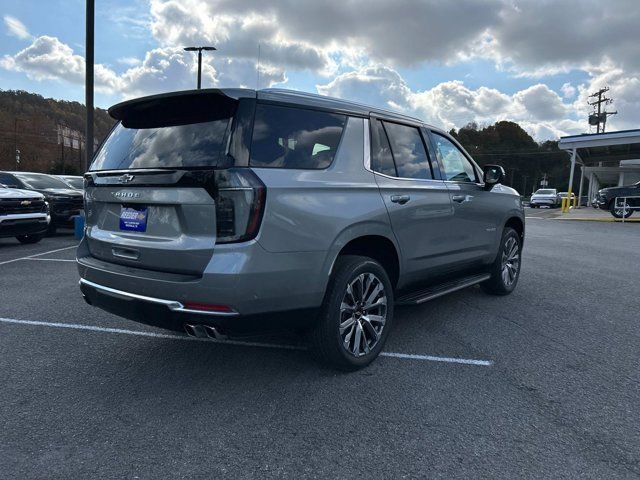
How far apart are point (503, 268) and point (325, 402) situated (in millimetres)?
3470

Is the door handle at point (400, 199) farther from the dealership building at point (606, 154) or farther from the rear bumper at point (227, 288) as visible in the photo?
the dealership building at point (606, 154)

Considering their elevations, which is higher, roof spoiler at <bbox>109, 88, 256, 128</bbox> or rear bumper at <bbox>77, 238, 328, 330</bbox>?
roof spoiler at <bbox>109, 88, 256, 128</bbox>

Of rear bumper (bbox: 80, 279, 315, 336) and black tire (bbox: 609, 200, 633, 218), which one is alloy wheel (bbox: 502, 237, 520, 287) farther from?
black tire (bbox: 609, 200, 633, 218)

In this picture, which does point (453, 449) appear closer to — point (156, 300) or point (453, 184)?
point (156, 300)

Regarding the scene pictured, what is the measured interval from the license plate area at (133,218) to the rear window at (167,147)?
28cm

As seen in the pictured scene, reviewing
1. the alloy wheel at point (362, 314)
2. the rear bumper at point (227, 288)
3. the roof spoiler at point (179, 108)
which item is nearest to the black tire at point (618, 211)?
the alloy wheel at point (362, 314)

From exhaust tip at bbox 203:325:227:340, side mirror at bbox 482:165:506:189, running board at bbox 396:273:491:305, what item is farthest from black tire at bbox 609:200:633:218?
exhaust tip at bbox 203:325:227:340

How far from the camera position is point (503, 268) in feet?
18.6

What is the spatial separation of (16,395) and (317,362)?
6.45 feet

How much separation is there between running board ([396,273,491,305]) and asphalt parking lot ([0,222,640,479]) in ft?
1.18

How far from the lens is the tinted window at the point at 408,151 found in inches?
155

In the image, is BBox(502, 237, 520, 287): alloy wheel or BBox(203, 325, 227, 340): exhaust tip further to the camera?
BBox(502, 237, 520, 287): alloy wheel

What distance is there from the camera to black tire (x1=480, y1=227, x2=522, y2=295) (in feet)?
18.1

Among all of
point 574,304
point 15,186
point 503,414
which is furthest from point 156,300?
point 15,186
